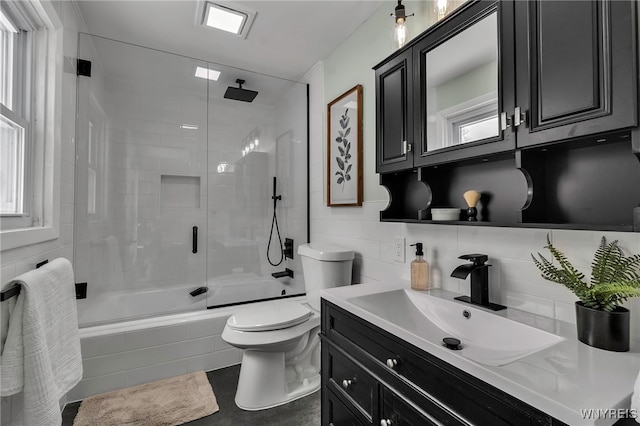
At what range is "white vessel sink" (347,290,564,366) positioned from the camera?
91cm

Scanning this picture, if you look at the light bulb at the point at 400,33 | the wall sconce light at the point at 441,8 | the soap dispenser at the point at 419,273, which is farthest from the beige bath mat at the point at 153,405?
the wall sconce light at the point at 441,8

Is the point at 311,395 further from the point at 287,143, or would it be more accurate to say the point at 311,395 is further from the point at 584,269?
the point at 287,143

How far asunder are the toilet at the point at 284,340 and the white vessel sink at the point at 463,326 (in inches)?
24.8

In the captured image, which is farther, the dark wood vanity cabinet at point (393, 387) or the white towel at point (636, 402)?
the dark wood vanity cabinet at point (393, 387)

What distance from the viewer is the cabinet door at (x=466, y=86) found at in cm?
99

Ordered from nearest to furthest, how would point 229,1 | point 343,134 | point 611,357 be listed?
point 611,357 < point 229,1 < point 343,134

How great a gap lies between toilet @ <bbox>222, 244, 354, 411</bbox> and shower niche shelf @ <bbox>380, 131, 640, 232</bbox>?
0.79m

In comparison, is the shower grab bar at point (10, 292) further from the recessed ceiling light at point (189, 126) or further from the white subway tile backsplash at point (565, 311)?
the recessed ceiling light at point (189, 126)

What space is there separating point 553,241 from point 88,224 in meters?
2.79

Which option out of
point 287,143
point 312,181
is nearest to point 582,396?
point 312,181

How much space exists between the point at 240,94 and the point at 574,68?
2651mm

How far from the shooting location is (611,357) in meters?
0.74

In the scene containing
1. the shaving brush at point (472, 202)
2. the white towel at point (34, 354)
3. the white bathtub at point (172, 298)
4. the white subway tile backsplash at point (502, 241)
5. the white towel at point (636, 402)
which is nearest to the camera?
the white towel at point (636, 402)

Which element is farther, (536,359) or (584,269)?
(584,269)
